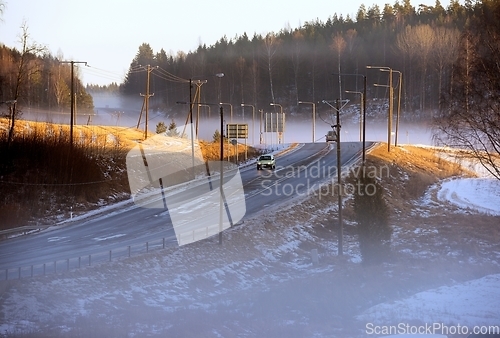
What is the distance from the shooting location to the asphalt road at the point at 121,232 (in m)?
24.1

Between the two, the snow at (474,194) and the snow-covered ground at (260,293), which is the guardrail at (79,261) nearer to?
the snow-covered ground at (260,293)

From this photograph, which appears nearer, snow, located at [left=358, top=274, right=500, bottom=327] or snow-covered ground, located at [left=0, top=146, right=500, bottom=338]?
snow-covered ground, located at [left=0, top=146, right=500, bottom=338]

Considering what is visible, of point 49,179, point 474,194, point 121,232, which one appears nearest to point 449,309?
point 121,232

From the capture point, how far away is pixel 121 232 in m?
31.0

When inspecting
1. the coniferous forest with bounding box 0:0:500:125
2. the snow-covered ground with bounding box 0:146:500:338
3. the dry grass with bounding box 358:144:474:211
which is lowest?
the snow-covered ground with bounding box 0:146:500:338

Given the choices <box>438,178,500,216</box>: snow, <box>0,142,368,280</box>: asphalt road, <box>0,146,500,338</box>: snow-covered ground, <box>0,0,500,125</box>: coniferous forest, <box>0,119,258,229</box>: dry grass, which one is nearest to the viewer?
<box>0,146,500,338</box>: snow-covered ground

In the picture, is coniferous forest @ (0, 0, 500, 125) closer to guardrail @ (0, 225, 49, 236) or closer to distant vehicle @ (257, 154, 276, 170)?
distant vehicle @ (257, 154, 276, 170)

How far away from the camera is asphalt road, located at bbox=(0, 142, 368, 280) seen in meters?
24.1

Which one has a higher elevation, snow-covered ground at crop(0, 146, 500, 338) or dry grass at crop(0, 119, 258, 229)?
dry grass at crop(0, 119, 258, 229)

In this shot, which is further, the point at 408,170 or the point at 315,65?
the point at 315,65

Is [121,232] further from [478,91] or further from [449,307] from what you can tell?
[478,91]

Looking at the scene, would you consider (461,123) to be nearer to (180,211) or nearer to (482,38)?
(482,38)

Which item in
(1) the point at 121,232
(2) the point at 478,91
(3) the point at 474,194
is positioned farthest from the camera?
(3) the point at 474,194

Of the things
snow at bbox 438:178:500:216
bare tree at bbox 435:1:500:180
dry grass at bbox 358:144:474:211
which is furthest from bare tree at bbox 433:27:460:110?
bare tree at bbox 435:1:500:180
